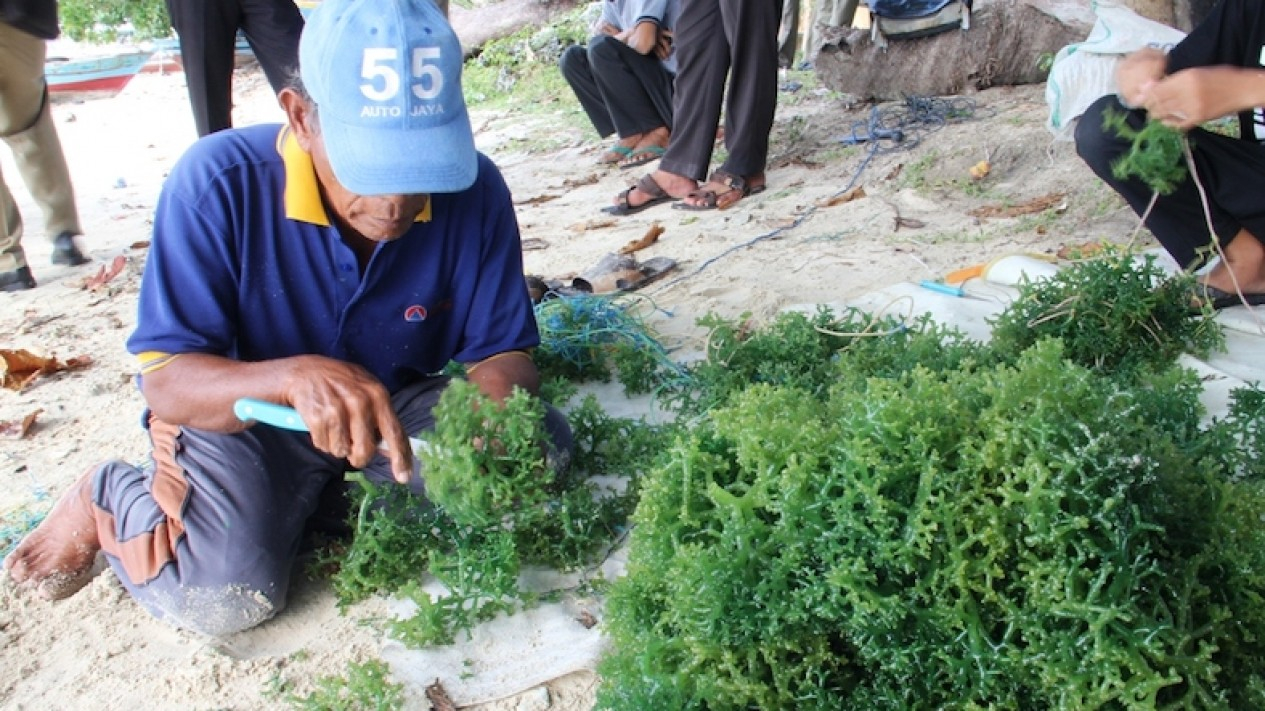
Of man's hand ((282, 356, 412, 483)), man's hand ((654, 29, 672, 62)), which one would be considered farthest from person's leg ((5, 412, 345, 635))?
man's hand ((654, 29, 672, 62))

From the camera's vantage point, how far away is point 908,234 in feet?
15.6

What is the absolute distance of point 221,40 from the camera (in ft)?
16.4

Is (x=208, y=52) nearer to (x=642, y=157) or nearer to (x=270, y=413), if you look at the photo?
(x=642, y=157)

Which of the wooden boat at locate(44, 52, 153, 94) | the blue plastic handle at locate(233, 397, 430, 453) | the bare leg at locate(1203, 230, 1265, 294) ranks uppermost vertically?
the blue plastic handle at locate(233, 397, 430, 453)

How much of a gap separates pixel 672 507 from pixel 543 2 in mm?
12774

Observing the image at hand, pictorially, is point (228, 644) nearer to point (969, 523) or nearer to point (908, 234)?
point (969, 523)

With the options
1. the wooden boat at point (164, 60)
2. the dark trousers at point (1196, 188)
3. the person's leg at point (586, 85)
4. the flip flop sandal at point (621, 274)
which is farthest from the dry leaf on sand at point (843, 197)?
the wooden boat at point (164, 60)

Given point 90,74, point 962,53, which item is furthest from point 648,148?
point 90,74

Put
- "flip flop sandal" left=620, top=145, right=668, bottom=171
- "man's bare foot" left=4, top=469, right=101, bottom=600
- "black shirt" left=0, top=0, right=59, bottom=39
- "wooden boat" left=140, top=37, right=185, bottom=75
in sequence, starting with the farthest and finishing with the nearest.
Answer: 1. "wooden boat" left=140, top=37, right=185, bottom=75
2. "flip flop sandal" left=620, top=145, right=668, bottom=171
3. "black shirt" left=0, top=0, right=59, bottom=39
4. "man's bare foot" left=4, top=469, right=101, bottom=600

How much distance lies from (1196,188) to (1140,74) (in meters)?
0.61

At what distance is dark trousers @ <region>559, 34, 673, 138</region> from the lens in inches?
280

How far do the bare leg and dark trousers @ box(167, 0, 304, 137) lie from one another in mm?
4301

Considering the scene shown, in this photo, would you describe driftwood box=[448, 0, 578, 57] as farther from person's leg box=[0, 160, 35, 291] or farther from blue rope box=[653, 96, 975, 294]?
person's leg box=[0, 160, 35, 291]

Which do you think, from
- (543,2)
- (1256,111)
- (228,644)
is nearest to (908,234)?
(1256,111)
